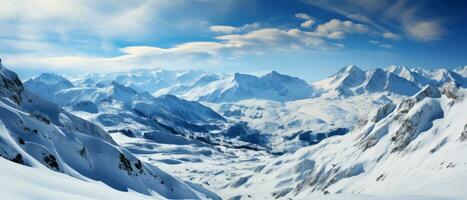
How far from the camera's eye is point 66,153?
3246 inches

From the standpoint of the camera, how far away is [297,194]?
183250 millimetres

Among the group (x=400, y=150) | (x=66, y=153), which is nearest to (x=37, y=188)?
(x=66, y=153)

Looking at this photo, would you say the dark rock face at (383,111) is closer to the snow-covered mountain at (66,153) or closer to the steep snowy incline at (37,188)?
the snow-covered mountain at (66,153)

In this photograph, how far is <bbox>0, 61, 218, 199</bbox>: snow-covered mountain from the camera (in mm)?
66438

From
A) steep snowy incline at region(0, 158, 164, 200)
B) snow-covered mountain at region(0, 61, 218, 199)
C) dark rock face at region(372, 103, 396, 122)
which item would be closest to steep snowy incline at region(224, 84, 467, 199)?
dark rock face at region(372, 103, 396, 122)

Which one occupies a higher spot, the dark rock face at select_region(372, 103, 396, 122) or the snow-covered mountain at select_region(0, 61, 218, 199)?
the dark rock face at select_region(372, 103, 396, 122)

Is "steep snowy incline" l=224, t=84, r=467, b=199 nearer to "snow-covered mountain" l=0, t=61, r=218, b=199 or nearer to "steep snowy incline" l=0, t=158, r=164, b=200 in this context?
"snow-covered mountain" l=0, t=61, r=218, b=199

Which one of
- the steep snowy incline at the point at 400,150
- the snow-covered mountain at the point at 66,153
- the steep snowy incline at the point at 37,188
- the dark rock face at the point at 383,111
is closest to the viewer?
the steep snowy incline at the point at 37,188

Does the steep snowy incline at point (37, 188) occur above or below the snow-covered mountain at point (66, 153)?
above

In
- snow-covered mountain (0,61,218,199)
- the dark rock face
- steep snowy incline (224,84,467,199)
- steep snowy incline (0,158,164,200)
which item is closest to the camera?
steep snowy incline (0,158,164,200)

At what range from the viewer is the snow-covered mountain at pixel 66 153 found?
218 ft

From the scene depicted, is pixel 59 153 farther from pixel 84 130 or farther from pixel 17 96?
pixel 84 130

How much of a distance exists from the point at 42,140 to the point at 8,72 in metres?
51.6

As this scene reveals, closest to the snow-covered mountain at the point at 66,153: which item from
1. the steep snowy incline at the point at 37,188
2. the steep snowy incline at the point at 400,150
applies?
the steep snowy incline at the point at 37,188
